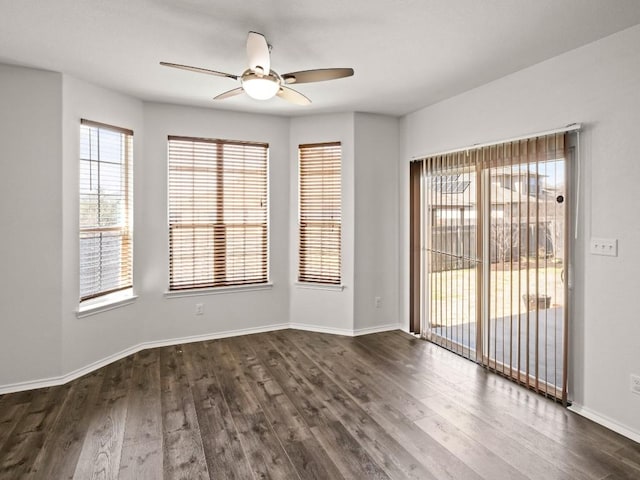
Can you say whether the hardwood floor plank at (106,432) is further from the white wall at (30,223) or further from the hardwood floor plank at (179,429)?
the white wall at (30,223)

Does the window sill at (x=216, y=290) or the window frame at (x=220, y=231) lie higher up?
the window frame at (x=220, y=231)

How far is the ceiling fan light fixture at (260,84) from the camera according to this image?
7.88ft

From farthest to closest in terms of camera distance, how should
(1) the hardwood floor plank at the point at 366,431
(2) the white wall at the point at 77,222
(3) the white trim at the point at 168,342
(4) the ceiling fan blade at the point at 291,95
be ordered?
(2) the white wall at the point at 77,222
(3) the white trim at the point at 168,342
(4) the ceiling fan blade at the point at 291,95
(1) the hardwood floor plank at the point at 366,431

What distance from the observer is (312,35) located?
8.46 ft

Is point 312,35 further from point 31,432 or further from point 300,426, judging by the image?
point 31,432

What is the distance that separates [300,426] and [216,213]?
8.91 feet

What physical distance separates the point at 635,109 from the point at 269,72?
7.85ft

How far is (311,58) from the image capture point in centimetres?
297

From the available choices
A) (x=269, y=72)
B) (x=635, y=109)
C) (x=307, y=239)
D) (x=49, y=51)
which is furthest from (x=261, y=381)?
(x=635, y=109)

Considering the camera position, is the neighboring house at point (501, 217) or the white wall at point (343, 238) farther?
the white wall at point (343, 238)

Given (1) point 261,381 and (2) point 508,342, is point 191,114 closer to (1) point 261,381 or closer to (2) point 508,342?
(1) point 261,381

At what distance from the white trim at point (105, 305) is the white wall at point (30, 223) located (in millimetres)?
233

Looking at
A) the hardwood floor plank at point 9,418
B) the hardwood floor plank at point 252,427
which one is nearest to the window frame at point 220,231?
the hardwood floor plank at point 252,427

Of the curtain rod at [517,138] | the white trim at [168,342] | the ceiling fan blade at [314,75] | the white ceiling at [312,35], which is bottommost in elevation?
the white trim at [168,342]
